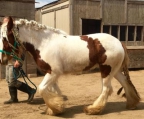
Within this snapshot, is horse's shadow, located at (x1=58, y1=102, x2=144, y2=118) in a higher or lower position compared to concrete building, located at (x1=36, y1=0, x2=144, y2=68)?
lower

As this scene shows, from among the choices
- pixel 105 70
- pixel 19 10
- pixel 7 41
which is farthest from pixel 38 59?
pixel 19 10

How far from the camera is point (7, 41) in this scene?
4.52 meters

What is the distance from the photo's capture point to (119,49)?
15.3 ft

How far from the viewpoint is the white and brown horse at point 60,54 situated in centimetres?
441

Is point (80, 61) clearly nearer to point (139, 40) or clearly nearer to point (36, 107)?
point (36, 107)

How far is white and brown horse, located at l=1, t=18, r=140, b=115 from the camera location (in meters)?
4.41

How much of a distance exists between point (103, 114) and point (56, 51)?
1496 millimetres

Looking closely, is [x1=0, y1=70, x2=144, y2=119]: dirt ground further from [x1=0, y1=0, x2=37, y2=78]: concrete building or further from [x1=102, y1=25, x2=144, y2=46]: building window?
[x1=102, y1=25, x2=144, y2=46]: building window

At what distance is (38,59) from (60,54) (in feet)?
1.36

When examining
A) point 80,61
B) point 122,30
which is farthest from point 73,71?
point 122,30

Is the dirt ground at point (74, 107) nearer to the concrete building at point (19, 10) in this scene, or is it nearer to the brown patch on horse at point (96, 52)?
the brown patch on horse at point (96, 52)

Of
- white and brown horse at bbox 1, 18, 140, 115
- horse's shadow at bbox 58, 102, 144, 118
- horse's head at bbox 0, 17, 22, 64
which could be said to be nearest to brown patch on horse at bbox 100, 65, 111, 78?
white and brown horse at bbox 1, 18, 140, 115

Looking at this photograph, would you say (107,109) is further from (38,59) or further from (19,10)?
(19,10)

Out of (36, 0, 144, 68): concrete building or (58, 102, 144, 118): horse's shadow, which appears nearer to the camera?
(58, 102, 144, 118): horse's shadow
